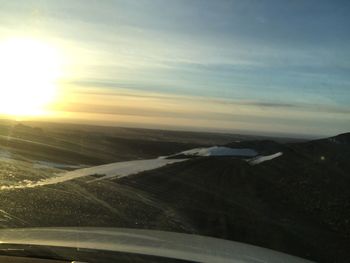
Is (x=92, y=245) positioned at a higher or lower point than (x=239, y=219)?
higher

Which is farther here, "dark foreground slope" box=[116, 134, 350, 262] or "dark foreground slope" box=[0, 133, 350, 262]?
"dark foreground slope" box=[116, 134, 350, 262]

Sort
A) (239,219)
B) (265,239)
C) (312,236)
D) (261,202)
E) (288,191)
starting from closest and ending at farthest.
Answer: (265,239) → (312,236) → (239,219) → (261,202) → (288,191)

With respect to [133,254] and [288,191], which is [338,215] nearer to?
[288,191]

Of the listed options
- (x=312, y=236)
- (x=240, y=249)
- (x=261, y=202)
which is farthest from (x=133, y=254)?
(x=261, y=202)

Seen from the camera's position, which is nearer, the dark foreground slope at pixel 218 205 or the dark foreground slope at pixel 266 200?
the dark foreground slope at pixel 218 205

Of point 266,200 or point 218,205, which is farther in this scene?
point 266,200

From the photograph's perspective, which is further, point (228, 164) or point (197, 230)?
point (228, 164)

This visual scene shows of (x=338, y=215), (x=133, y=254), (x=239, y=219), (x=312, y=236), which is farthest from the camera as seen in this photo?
(x=338, y=215)
